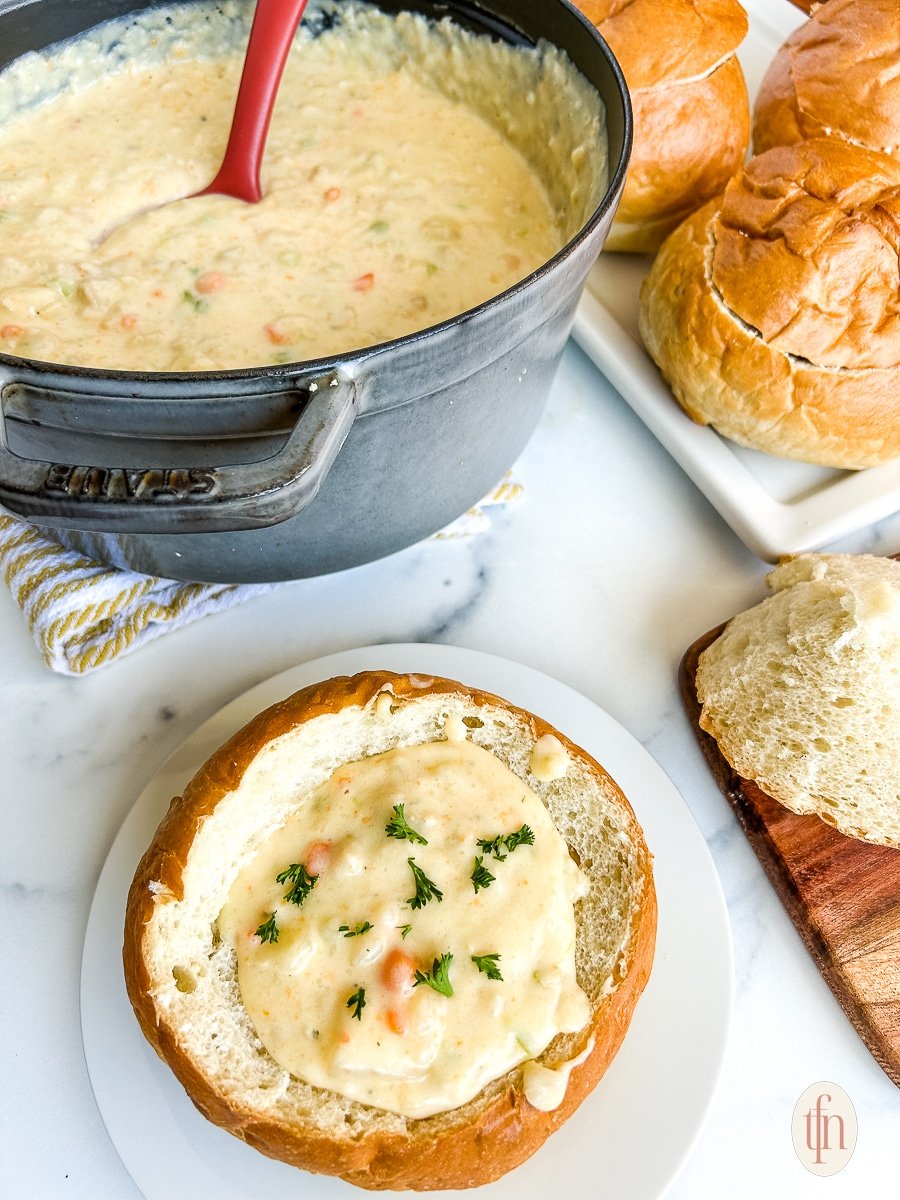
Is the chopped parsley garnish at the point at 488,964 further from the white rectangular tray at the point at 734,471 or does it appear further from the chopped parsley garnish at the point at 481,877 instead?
the white rectangular tray at the point at 734,471

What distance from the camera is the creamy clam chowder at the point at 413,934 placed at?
0.90 metres

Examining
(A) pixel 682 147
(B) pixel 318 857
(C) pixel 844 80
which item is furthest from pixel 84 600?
(C) pixel 844 80

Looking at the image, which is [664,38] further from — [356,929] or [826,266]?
[356,929]

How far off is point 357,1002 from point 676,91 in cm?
134

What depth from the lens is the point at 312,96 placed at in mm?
1483

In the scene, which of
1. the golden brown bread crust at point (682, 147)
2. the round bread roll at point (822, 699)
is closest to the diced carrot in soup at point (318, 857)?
the round bread roll at point (822, 699)

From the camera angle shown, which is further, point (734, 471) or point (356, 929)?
point (734, 471)

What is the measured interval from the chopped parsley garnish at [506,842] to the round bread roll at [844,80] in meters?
1.11

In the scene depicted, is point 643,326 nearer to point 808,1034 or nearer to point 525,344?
point 525,344

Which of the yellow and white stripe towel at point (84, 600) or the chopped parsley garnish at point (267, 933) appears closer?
the chopped parsley garnish at point (267, 933)

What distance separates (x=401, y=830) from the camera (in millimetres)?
992

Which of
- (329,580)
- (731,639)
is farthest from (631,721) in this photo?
(329,580)

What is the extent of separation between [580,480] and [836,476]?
1.22 ft

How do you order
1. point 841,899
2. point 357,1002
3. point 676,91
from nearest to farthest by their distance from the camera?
point 357,1002, point 841,899, point 676,91
